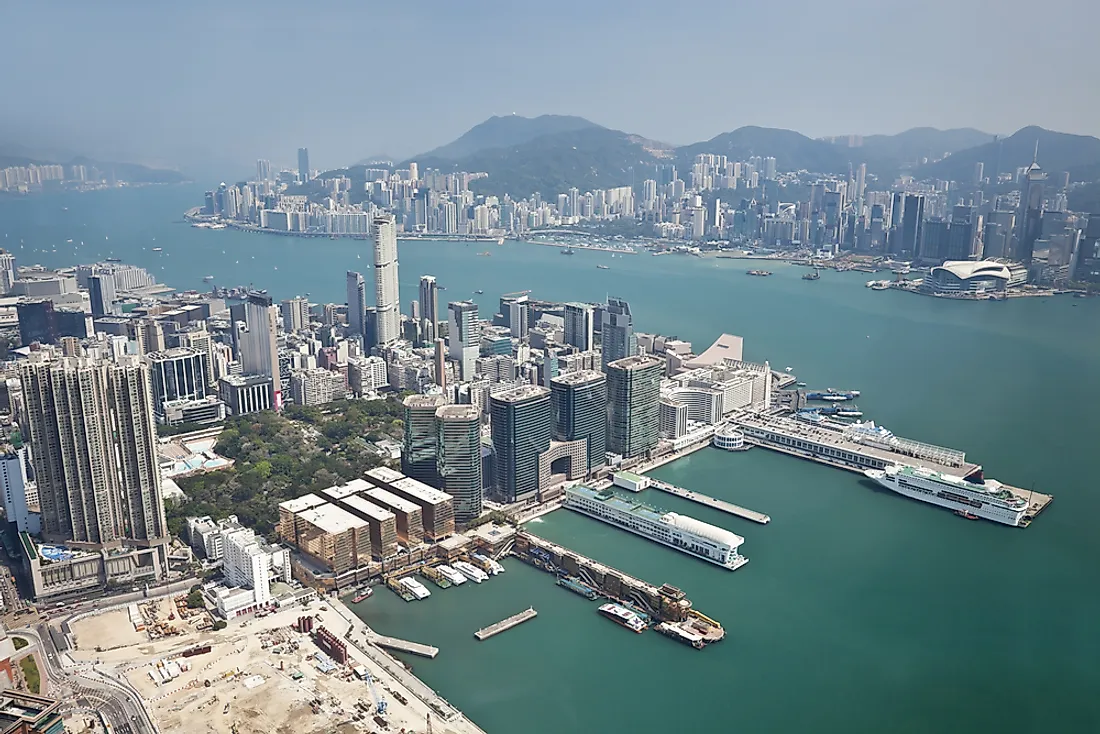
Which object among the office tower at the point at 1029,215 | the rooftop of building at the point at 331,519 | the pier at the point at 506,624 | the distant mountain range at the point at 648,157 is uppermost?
the distant mountain range at the point at 648,157

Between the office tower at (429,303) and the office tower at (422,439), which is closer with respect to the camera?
the office tower at (422,439)

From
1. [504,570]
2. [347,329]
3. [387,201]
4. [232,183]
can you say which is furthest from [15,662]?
[232,183]

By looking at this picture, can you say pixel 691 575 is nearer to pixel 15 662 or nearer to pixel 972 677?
pixel 972 677

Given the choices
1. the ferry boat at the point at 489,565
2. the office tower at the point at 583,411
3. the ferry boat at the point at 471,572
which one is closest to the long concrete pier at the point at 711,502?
the office tower at the point at 583,411

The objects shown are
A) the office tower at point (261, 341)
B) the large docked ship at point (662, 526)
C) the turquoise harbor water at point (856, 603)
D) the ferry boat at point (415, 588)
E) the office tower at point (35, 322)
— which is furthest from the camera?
the office tower at point (35, 322)

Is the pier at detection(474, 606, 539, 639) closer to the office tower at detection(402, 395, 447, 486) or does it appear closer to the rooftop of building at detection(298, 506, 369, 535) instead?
the rooftop of building at detection(298, 506, 369, 535)

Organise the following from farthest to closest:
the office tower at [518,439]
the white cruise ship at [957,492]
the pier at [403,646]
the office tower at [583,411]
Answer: the office tower at [583,411] → the office tower at [518,439] → the white cruise ship at [957,492] → the pier at [403,646]

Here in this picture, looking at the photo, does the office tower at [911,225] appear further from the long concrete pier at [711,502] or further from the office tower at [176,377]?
the office tower at [176,377]

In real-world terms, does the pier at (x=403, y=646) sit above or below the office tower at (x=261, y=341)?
below

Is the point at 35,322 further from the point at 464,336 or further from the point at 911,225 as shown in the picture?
the point at 911,225
